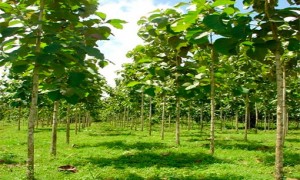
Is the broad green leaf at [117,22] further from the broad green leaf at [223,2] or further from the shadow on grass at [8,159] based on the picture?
the shadow on grass at [8,159]

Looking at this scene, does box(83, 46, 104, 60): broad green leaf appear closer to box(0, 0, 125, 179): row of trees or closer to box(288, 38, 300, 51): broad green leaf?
box(0, 0, 125, 179): row of trees

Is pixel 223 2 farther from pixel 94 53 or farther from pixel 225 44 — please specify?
pixel 94 53

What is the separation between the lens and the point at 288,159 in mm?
14195

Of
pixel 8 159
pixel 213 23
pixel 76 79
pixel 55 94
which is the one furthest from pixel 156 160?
pixel 213 23

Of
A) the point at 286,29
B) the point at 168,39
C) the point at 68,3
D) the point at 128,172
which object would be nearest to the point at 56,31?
the point at 68,3

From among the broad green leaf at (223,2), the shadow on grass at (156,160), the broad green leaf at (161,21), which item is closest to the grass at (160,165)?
the shadow on grass at (156,160)

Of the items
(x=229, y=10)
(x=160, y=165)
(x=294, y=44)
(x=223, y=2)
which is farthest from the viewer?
(x=160, y=165)

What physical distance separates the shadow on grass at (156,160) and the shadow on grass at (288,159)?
2.20 meters

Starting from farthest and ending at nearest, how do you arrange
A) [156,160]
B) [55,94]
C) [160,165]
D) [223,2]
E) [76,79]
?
[156,160], [160,165], [55,94], [76,79], [223,2]

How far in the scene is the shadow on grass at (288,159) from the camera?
13.5m

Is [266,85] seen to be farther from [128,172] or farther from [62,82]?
[62,82]

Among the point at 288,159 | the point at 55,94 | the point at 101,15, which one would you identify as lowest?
the point at 288,159

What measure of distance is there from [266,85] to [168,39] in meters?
18.9

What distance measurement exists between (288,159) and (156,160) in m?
5.86
